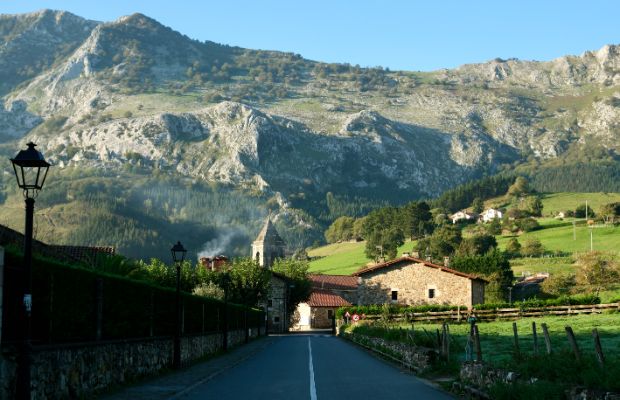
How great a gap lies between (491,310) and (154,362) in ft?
163

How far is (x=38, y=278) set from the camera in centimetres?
1527

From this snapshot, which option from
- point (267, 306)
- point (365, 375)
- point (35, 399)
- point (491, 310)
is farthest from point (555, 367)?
point (267, 306)

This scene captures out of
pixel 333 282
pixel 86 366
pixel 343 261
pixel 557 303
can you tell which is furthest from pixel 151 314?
pixel 343 261

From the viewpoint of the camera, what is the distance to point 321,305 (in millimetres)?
116812

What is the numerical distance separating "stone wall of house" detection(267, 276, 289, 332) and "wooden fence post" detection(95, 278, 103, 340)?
83.9 metres

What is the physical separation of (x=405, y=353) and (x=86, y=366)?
618 inches

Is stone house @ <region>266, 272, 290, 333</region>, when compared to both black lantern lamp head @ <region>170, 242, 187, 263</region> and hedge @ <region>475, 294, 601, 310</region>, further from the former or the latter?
black lantern lamp head @ <region>170, 242, 187, 263</region>

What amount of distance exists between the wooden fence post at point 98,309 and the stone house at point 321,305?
93.1 meters

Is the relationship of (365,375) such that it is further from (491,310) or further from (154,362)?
(491,310)

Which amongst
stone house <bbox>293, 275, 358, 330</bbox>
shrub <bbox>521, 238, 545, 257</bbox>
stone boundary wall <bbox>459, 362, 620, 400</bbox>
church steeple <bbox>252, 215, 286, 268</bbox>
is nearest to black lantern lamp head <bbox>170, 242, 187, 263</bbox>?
stone boundary wall <bbox>459, 362, 620, 400</bbox>

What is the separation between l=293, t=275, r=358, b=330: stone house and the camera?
117 meters

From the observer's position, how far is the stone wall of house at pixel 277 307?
103750mm

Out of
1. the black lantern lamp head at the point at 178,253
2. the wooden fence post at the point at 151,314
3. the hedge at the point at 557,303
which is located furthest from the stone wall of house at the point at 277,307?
the wooden fence post at the point at 151,314

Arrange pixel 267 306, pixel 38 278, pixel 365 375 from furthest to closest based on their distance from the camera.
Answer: pixel 267 306 → pixel 365 375 → pixel 38 278
